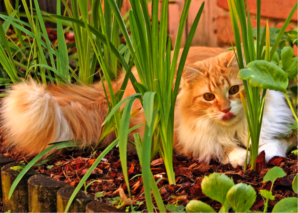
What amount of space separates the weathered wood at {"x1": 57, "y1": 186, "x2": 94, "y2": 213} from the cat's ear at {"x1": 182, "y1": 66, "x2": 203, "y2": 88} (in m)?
0.65

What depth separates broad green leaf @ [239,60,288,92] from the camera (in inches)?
41.7

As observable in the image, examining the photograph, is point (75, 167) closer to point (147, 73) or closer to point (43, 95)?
point (43, 95)

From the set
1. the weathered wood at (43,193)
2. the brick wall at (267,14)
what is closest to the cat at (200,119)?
the weathered wood at (43,193)

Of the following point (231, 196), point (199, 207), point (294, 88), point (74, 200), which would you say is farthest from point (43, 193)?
point (294, 88)

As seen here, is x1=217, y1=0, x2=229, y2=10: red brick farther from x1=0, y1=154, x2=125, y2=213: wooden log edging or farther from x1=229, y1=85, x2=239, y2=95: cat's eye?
x1=0, y1=154, x2=125, y2=213: wooden log edging

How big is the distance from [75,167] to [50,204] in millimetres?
232

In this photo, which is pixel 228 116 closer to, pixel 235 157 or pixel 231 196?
pixel 235 157

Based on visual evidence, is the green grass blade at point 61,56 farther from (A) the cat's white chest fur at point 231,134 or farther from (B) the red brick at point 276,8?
(B) the red brick at point 276,8

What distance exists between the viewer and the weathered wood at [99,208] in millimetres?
1204

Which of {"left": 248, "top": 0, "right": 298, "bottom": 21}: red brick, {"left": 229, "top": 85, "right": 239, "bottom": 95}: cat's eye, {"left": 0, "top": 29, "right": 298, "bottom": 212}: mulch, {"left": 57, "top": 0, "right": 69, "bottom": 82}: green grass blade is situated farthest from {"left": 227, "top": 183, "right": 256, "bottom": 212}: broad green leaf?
{"left": 248, "top": 0, "right": 298, "bottom": 21}: red brick

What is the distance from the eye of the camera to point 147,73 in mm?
1328

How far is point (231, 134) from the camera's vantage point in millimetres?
1648

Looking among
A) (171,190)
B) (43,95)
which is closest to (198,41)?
(43,95)

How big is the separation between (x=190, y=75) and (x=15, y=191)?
876 millimetres
